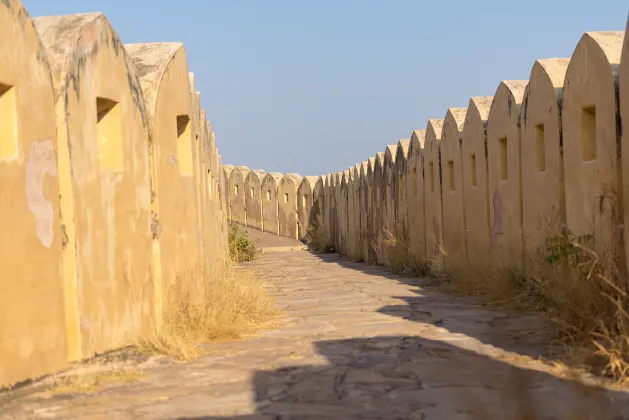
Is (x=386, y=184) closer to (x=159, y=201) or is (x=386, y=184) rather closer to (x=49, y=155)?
(x=159, y=201)

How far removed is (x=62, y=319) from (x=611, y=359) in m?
3.42

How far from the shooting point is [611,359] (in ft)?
15.7

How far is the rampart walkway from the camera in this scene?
437 cm

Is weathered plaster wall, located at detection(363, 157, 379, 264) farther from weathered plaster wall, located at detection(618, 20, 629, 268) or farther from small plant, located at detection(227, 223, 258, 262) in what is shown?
weathered plaster wall, located at detection(618, 20, 629, 268)

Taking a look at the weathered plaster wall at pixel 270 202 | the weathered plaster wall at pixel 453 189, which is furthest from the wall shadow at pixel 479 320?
the weathered plaster wall at pixel 270 202

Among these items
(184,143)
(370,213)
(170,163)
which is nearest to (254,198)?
(370,213)

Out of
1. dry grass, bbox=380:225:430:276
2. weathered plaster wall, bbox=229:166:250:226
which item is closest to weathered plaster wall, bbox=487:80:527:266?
dry grass, bbox=380:225:430:276

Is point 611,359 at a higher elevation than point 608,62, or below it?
below

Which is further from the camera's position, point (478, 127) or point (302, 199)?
point (302, 199)

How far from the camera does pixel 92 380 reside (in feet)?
16.9

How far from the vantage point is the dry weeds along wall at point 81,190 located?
16.4ft

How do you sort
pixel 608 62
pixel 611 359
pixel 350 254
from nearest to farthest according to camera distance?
pixel 611 359 → pixel 608 62 → pixel 350 254

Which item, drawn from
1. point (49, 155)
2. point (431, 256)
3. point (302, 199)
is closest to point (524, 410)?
point (49, 155)

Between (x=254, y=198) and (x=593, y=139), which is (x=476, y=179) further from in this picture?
(x=254, y=198)
